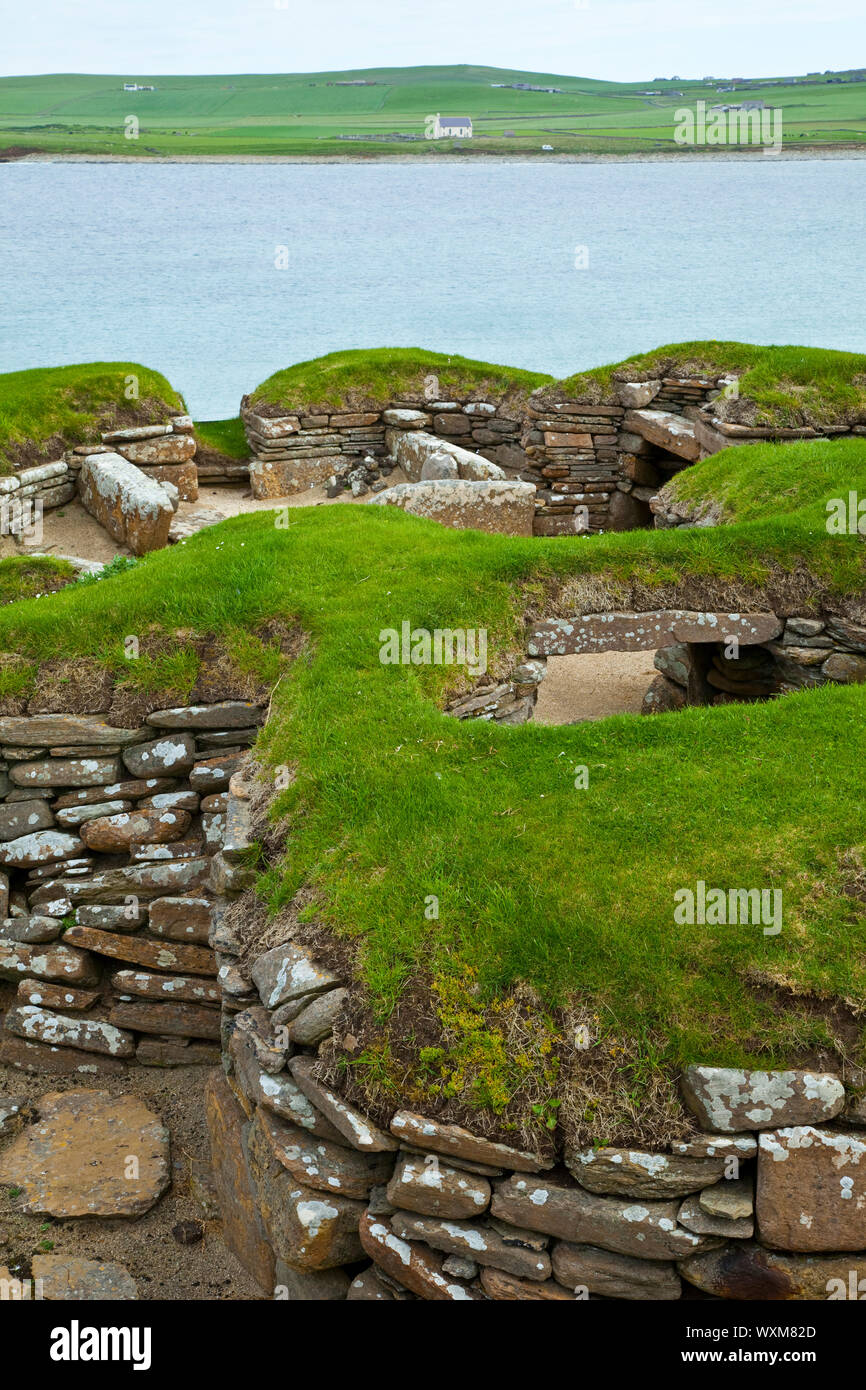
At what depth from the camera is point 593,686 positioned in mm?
12703

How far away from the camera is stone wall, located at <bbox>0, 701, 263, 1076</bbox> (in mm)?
A: 8820

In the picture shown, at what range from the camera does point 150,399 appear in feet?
63.2

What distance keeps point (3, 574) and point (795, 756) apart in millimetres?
8670

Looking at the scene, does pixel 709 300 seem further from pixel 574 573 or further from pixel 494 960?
pixel 494 960

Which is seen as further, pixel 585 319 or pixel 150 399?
pixel 585 319

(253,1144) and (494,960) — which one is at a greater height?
(494,960)

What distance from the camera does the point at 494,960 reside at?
6.23m

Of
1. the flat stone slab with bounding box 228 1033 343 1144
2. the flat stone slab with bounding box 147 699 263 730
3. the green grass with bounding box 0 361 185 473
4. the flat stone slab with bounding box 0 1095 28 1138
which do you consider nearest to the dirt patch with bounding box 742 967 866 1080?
the flat stone slab with bounding box 228 1033 343 1144

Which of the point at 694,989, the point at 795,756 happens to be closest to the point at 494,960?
the point at 694,989

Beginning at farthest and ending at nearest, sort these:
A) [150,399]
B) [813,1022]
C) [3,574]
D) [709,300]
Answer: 1. [709,300]
2. [150,399]
3. [3,574]
4. [813,1022]

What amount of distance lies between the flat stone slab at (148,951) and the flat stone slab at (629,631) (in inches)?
145

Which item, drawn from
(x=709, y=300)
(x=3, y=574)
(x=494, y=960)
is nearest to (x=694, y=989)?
(x=494, y=960)

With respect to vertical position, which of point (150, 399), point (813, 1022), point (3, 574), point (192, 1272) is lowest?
point (192, 1272)

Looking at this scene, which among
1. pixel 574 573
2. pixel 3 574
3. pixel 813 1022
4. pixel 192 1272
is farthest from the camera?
pixel 3 574
